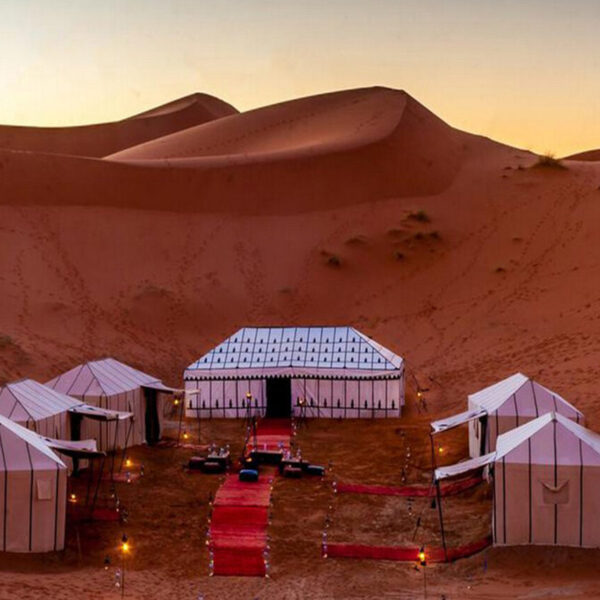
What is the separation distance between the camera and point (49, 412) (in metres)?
18.2

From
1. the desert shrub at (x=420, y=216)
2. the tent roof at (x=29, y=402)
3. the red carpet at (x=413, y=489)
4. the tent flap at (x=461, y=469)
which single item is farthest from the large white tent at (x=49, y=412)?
the desert shrub at (x=420, y=216)

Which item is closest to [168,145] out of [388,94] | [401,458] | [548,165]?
[388,94]

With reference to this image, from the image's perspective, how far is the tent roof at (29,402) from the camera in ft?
57.6

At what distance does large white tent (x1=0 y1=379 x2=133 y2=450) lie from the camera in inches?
691

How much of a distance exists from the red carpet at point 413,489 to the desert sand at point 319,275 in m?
0.53

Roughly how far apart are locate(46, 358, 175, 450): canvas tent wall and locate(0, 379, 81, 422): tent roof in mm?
1638

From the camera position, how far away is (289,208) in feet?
148

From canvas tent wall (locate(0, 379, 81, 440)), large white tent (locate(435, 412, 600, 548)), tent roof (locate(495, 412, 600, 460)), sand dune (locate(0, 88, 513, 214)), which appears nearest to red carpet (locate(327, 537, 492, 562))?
large white tent (locate(435, 412, 600, 548))

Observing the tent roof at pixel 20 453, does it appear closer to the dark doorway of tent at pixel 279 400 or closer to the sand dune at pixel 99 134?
the dark doorway of tent at pixel 279 400

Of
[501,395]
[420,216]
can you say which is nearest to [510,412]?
[501,395]

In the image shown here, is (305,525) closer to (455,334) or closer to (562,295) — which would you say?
(455,334)

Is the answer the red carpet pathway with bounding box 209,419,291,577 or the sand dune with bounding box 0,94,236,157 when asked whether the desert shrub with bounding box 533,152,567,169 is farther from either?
the sand dune with bounding box 0,94,236,157

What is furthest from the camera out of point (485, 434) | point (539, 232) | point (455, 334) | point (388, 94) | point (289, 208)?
point (388, 94)

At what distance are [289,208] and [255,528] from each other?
1216 inches
